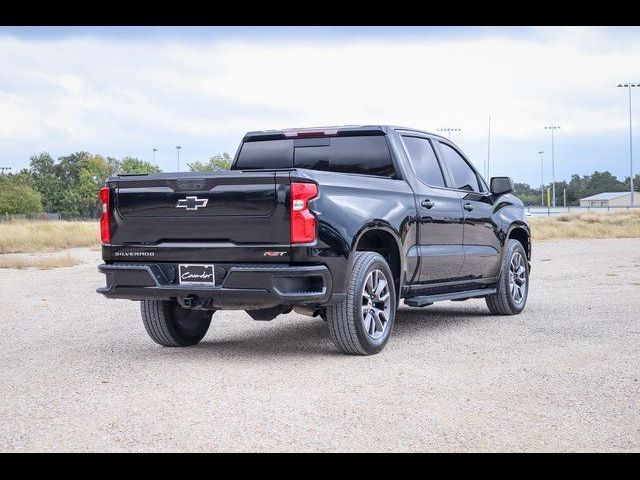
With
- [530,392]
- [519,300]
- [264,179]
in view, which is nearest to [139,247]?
[264,179]

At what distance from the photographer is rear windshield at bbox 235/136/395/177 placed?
9391 millimetres

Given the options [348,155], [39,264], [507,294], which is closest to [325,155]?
[348,155]

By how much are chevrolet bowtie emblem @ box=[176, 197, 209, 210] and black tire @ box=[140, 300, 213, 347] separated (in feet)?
4.10

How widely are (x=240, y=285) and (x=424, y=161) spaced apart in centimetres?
298

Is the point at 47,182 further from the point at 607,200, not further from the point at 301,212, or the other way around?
the point at 301,212

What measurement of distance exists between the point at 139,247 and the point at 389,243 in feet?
7.34

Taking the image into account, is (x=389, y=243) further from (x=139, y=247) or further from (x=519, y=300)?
(x=519, y=300)

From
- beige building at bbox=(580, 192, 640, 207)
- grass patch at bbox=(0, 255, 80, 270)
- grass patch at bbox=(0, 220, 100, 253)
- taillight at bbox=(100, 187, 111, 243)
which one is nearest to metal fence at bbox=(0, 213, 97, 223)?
grass patch at bbox=(0, 220, 100, 253)

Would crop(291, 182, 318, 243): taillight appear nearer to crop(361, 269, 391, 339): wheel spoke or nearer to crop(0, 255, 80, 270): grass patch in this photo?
crop(361, 269, 391, 339): wheel spoke

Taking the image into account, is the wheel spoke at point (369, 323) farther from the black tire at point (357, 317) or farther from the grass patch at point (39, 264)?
the grass patch at point (39, 264)

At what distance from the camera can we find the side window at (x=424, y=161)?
9.72m

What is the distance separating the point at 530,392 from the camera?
22.0ft

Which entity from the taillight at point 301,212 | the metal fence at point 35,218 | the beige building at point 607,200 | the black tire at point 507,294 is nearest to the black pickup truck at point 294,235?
the taillight at point 301,212

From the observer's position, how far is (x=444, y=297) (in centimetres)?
990
